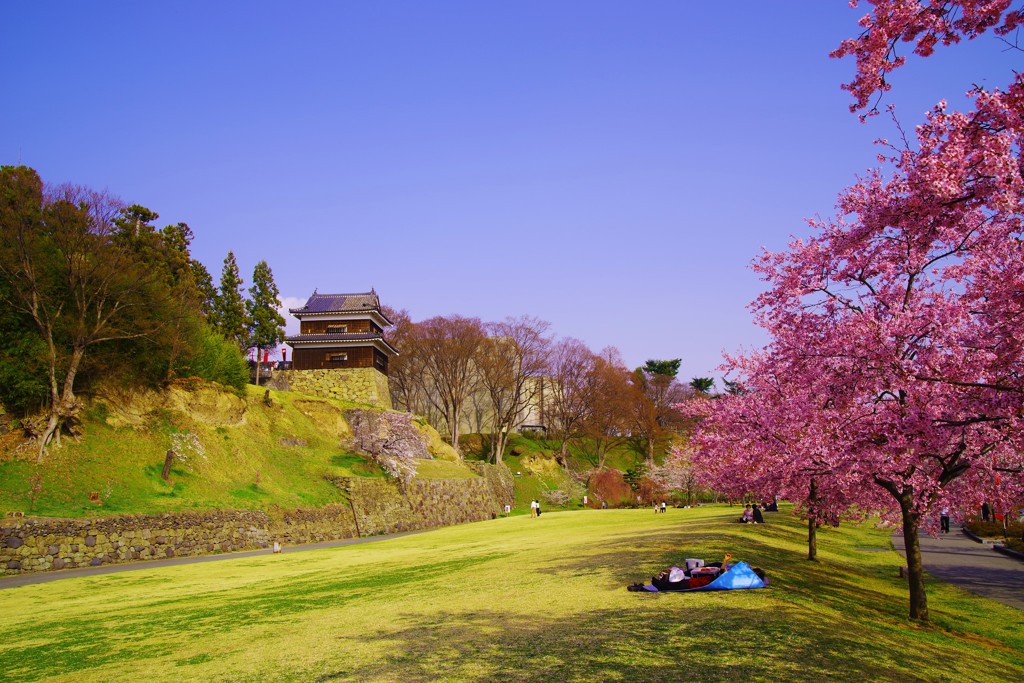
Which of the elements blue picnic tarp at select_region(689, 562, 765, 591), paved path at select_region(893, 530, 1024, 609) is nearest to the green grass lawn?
blue picnic tarp at select_region(689, 562, 765, 591)

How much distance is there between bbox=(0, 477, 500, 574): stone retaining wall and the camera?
82.2 feet

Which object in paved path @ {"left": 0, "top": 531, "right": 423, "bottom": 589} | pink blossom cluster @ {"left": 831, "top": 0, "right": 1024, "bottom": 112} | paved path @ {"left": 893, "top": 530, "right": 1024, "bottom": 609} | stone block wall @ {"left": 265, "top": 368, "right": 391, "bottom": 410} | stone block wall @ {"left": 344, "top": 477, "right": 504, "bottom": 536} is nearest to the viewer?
pink blossom cluster @ {"left": 831, "top": 0, "right": 1024, "bottom": 112}

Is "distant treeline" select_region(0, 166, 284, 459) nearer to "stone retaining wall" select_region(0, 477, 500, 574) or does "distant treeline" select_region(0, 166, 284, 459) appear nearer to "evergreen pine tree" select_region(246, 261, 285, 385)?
"stone retaining wall" select_region(0, 477, 500, 574)

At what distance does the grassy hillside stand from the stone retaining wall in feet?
2.64

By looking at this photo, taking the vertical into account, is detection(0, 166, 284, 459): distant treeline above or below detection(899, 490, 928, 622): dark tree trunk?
above

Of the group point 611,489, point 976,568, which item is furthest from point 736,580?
point 611,489

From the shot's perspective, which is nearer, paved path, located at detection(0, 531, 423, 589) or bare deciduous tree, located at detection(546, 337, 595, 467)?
paved path, located at detection(0, 531, 423, 589)

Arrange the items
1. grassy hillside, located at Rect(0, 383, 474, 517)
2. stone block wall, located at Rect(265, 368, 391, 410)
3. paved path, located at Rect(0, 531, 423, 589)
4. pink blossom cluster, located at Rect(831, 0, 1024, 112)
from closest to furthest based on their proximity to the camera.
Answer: pink blossom cluster, located at Rect(831, 0, 1024, 112)
paved path, located at Rect(0, 531, 423, 589)
grassy hillside, located at Rect(0, 383, 474, 517)
stone block wall, located at Rect(265, 368, 391, 410)

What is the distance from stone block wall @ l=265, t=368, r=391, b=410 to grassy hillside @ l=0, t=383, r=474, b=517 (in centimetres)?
632

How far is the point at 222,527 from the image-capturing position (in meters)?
32.4

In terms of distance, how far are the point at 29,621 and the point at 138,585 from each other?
5819 mm

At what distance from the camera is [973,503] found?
14406mm

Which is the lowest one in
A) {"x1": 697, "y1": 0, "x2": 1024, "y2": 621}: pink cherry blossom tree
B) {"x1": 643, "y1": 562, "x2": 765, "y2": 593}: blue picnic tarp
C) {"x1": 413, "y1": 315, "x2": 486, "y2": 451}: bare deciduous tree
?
{"x1": 643, "y1": 562, "x2": 765, "y2": 593}: blue picnic tarp

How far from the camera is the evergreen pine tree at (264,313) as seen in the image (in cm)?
6431
